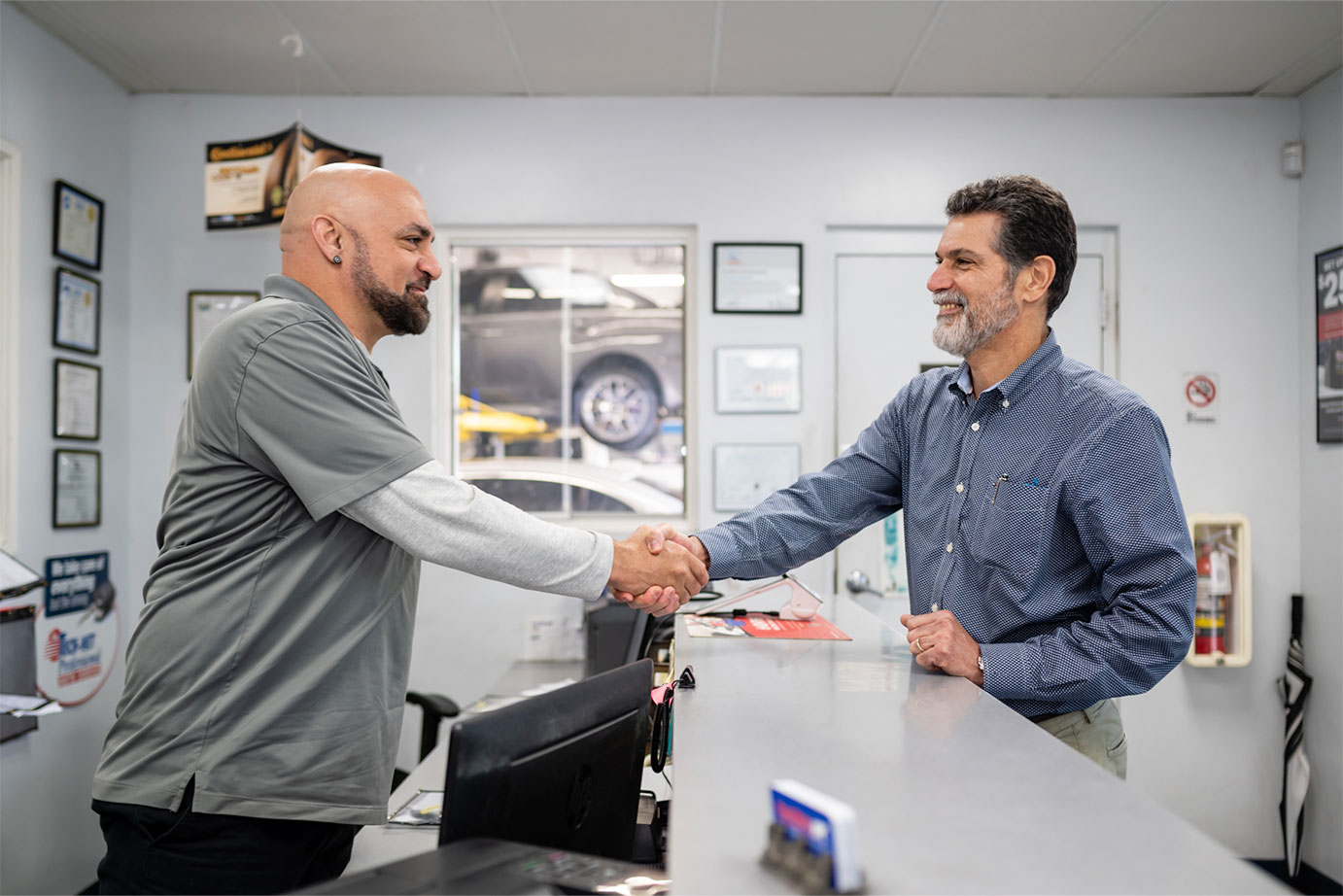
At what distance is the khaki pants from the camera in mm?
1388

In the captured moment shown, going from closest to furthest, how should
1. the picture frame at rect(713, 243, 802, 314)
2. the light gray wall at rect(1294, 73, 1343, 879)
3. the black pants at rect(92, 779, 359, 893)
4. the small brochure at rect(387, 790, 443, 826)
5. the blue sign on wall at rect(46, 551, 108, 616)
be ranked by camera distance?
the black pants at rect(92, 779, 359, 893) → the small brochure at rect(387, 790, 443, 826) → the blue sign on wall at rect(46, 551, 108, 616) → the light gray wall at rect(1294, 73, 1343, 879) → the picture frame at rect(713, 243, 802, 314)

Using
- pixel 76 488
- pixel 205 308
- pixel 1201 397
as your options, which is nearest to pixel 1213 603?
pixel 1201 397

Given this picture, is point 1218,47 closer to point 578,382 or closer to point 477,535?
point 578,382

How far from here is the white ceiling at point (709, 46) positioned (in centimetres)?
283

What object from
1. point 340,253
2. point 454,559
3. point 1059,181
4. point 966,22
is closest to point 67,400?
point 340,253

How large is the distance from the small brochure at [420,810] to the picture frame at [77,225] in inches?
86.8

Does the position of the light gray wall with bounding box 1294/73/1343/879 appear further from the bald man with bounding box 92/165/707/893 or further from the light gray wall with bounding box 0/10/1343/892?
the bald man with bounding box 92/165/707/893

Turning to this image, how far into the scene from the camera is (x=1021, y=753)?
2.91ft

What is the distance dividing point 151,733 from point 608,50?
2.55 meters

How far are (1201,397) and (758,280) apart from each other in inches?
67.6

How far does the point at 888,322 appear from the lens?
11.5 feet

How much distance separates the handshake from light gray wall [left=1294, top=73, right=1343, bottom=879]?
2.73 metres

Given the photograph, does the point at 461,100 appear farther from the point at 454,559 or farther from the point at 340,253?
the point at 454,559

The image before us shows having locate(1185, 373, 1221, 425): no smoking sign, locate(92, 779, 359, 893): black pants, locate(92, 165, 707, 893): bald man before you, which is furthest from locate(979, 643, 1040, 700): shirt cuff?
locate(1185, 373, 1221, 425): no smoking sign
